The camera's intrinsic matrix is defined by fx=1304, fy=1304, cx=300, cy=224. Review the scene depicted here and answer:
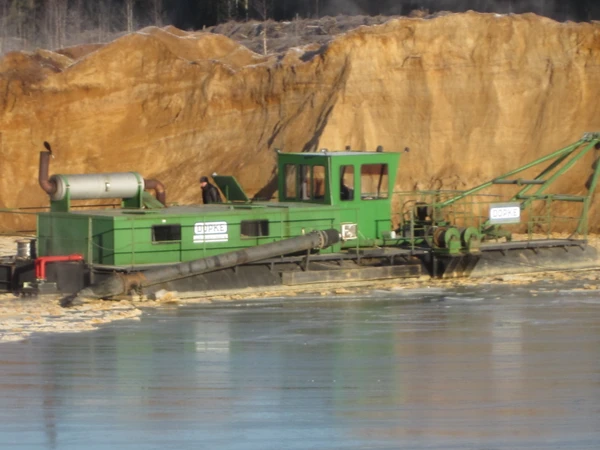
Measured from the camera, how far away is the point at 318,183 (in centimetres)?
2308

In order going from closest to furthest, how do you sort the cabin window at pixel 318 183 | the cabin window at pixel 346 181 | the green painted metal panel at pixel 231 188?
the cabin window at pixel 346 181, the cabin window at pixel 318 183, the green painted metal panel at pixel 231 188

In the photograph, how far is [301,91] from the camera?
34.1 meters

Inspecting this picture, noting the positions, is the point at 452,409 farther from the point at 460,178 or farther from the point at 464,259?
the point at 460,178

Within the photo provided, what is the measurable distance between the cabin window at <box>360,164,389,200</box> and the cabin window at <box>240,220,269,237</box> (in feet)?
6.69

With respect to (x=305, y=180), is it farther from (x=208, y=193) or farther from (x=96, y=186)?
(x=96, y=186)

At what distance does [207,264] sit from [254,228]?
64.6 inches

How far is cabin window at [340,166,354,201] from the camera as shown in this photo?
74.8 ft

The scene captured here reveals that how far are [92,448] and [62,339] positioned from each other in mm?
5702

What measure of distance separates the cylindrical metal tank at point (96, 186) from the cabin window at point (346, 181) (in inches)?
137

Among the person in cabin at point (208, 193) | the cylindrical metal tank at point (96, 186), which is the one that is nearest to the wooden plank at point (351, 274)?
the cylindrical metal tank at point (96, 186)

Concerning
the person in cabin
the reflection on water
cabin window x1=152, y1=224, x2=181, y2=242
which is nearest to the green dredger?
cabin window x1=152, y1=224, x2=181, y2=242

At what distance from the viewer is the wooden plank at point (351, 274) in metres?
21.8

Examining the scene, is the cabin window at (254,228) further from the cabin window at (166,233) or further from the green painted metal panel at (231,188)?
the green painted metal panel at (231,188)

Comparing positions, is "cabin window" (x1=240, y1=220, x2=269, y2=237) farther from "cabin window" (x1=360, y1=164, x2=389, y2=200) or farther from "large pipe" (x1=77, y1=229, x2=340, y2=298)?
"cabin window" (x1=360, y1=164, x2=389, y2=200)
